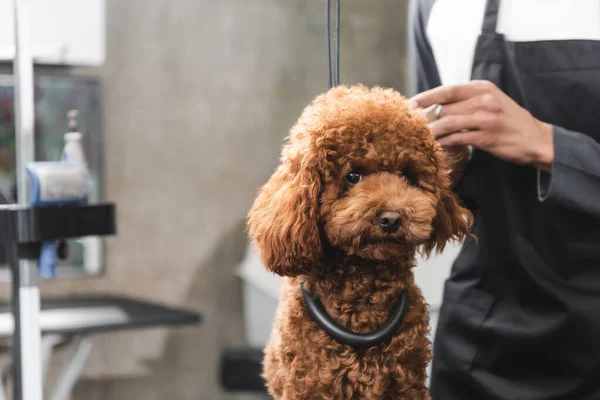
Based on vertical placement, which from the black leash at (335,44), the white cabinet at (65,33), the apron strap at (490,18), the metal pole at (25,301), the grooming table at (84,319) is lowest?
the grooming table at (84,319)

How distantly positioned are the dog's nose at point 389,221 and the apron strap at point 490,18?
0.42 m

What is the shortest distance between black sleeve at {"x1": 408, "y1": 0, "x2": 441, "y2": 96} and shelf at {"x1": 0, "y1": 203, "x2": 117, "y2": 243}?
1.91 feet

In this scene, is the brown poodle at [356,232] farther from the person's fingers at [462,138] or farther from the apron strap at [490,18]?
the apron strap at [490,18]

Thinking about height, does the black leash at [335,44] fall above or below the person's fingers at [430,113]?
above

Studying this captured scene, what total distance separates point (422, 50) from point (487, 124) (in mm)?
287

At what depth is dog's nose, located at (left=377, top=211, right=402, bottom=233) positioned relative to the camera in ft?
2.37

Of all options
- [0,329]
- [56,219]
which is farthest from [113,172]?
[56,219]

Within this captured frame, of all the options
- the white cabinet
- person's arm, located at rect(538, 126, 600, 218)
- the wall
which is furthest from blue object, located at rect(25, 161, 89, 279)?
the wall

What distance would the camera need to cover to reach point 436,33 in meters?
1.08

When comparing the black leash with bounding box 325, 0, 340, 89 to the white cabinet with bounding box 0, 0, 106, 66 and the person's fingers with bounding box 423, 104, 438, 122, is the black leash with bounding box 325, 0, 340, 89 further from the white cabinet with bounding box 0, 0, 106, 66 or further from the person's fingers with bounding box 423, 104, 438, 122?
the white cabinet with bounding box 0, 0, 106, 66

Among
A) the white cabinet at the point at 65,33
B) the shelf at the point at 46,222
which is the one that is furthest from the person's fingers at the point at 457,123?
the white cabinet at the point at 65,33

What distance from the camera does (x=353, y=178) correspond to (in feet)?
2.54

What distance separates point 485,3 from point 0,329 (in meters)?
1.68

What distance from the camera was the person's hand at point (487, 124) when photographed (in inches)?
35.0
